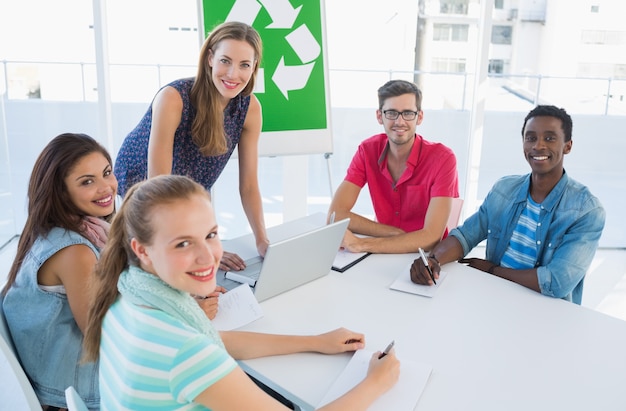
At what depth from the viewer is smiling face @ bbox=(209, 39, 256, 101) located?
187cm

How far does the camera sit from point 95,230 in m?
1.41

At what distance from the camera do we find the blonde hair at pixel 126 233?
38.6 inches

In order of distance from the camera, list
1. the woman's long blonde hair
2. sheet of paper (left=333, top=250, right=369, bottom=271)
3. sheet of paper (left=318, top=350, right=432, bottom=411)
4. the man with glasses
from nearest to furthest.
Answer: sheet of paper (left=318, top=350, right=432, bottom=411), sheet of paper (left=333, top=250, right=369, bottom=271), the woman's long blonde hair, the man with glasses

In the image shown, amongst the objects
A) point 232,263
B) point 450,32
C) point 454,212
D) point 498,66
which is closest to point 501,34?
point 498,66

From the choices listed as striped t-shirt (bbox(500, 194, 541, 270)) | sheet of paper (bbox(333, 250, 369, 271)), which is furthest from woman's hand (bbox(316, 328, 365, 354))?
striped t-shirt (bbox(500, 194, 541, 270))

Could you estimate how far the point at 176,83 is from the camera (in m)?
1.90

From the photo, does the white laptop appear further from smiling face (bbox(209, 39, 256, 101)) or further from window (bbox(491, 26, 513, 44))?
window (bbox(491, 26, 513, 44))

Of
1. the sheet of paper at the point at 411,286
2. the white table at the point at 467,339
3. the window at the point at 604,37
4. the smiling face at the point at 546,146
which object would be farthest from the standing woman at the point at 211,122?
the window at the point at 604,37

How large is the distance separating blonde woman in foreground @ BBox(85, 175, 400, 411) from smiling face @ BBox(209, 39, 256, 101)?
0.95 meters

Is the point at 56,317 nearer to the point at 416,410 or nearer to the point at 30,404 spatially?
the point at 30,404

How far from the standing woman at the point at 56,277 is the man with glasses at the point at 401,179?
956mm

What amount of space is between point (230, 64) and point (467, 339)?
3.75ft

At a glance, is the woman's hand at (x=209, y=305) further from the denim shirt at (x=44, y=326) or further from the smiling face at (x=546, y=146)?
the smiling face at (x=546, y=146)

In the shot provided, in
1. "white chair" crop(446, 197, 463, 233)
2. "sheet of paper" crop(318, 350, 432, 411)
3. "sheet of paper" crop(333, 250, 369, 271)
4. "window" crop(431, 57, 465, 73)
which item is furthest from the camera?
"window" crop(431, 57, 465, 73)
